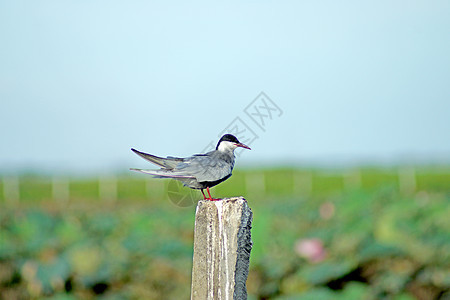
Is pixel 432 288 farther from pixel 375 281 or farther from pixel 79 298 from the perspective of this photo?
pixel 79 298

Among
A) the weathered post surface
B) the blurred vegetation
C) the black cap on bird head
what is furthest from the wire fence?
the weathered post surface

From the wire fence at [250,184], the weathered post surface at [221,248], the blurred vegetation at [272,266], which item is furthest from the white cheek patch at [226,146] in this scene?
the wire fence at [250,184]

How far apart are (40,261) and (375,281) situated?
3.96 meters

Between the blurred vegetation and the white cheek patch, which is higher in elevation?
the white cheek patch

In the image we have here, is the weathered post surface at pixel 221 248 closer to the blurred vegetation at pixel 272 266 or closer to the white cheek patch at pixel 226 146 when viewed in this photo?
the white cheek patch at pixel 226 146

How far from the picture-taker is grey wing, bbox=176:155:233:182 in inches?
116

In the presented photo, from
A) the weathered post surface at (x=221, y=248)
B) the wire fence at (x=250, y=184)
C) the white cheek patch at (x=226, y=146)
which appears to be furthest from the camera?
the wire fence at (x=250, y=184)

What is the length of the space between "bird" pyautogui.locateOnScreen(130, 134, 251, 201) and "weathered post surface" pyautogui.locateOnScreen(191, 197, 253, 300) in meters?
0.14

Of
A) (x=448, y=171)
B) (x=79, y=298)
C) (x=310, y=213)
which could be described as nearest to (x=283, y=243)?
(x=79, y=298)

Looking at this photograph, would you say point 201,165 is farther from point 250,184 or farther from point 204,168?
point 250,184

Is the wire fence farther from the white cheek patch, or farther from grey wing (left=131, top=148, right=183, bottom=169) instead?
grey wing (left=131, top=148, right=183, bottom=169)

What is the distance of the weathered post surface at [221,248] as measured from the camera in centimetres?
271

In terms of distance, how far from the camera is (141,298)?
636 cm

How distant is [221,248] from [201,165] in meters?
0.47
